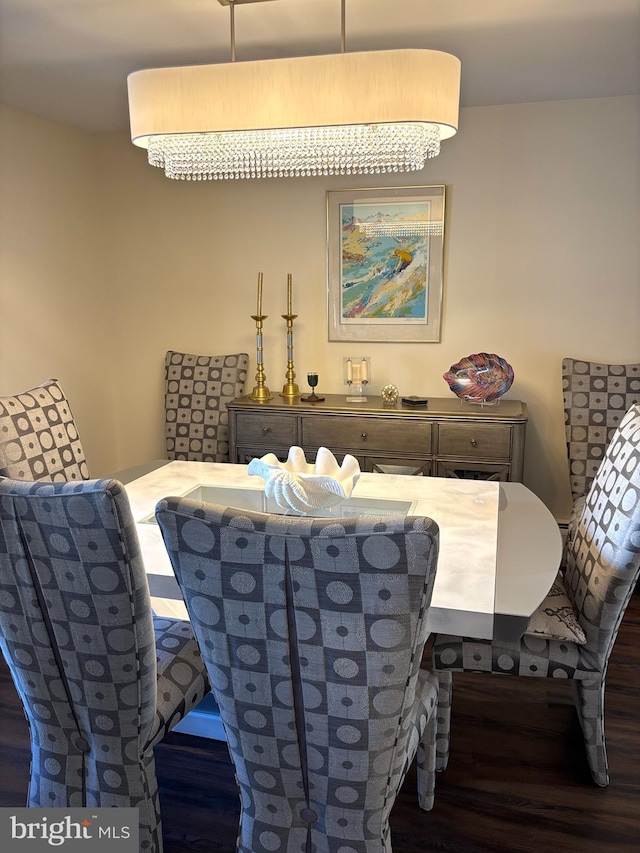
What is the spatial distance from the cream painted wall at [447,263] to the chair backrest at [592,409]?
0.29 m

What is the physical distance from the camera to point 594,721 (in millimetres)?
1996

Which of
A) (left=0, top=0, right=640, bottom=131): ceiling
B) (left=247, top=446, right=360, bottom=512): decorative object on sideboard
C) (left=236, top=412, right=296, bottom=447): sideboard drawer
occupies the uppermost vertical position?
(left=0, top=0, right=640, bottom=131): ceiling

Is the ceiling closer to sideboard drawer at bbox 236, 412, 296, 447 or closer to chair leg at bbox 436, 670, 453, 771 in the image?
sideboard drawer at bbox 236, 412, 296, 447

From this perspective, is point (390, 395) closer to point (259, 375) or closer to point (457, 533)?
point (259, 375)

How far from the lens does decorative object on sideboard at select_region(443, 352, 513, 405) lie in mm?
3527

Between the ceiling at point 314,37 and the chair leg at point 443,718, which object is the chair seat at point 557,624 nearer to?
the chair leg at point 443,718

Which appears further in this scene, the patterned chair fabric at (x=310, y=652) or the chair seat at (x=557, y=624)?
the chair seat at (x=557, y=624)

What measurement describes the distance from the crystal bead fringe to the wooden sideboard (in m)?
1.38

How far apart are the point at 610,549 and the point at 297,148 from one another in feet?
5.06

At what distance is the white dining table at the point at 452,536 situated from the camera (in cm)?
157

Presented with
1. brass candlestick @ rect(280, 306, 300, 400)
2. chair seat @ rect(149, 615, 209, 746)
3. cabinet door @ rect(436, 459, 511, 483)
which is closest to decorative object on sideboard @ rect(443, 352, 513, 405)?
cabinet door @ rect(436, 459, 511, 483)

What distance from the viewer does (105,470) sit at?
449 centimetres

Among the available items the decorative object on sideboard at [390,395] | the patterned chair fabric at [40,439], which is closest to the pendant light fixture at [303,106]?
the patterned chair fabric at [40,439]

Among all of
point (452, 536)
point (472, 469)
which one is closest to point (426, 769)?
point (452, 536)
